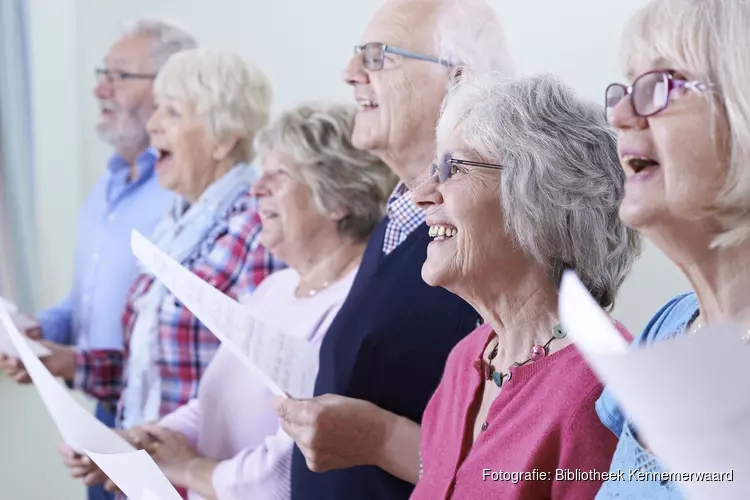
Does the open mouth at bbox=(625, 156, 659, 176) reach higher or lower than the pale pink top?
higher

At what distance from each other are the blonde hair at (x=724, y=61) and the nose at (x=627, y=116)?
0.04 metres

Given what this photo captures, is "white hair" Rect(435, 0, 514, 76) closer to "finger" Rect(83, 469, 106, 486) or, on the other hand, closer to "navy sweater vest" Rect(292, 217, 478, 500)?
"navy sweater vest" Rect(292, 217, 478, 500)

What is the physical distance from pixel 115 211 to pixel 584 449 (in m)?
2.10

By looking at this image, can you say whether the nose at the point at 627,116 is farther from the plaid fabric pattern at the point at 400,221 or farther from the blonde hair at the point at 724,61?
the plaid fabric pattern at the point at 400,221

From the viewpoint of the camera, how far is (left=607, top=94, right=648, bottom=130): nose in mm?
858

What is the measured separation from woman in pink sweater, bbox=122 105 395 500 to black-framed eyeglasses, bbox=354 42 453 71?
0.37 meters

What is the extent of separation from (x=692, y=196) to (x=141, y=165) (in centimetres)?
233

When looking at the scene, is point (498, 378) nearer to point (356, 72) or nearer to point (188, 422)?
point (356, 72)

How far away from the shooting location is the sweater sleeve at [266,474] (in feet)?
5.67

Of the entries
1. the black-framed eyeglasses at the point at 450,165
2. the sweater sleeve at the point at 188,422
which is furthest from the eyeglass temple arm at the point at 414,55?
the sweater sleeve at the point at 188,422

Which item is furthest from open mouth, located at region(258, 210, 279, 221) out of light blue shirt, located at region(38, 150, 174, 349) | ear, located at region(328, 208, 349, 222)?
light blue shirt, located at region(38, 150, 174, 349)

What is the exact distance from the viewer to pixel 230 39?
3.39 meters

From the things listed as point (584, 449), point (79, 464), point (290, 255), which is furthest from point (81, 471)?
point (584, 449)

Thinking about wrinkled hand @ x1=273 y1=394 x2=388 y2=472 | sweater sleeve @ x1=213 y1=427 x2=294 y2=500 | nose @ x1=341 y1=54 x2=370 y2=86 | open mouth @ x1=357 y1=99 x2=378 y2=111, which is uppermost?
nose @ x1=341 y1=54 x2=370 y2=86
